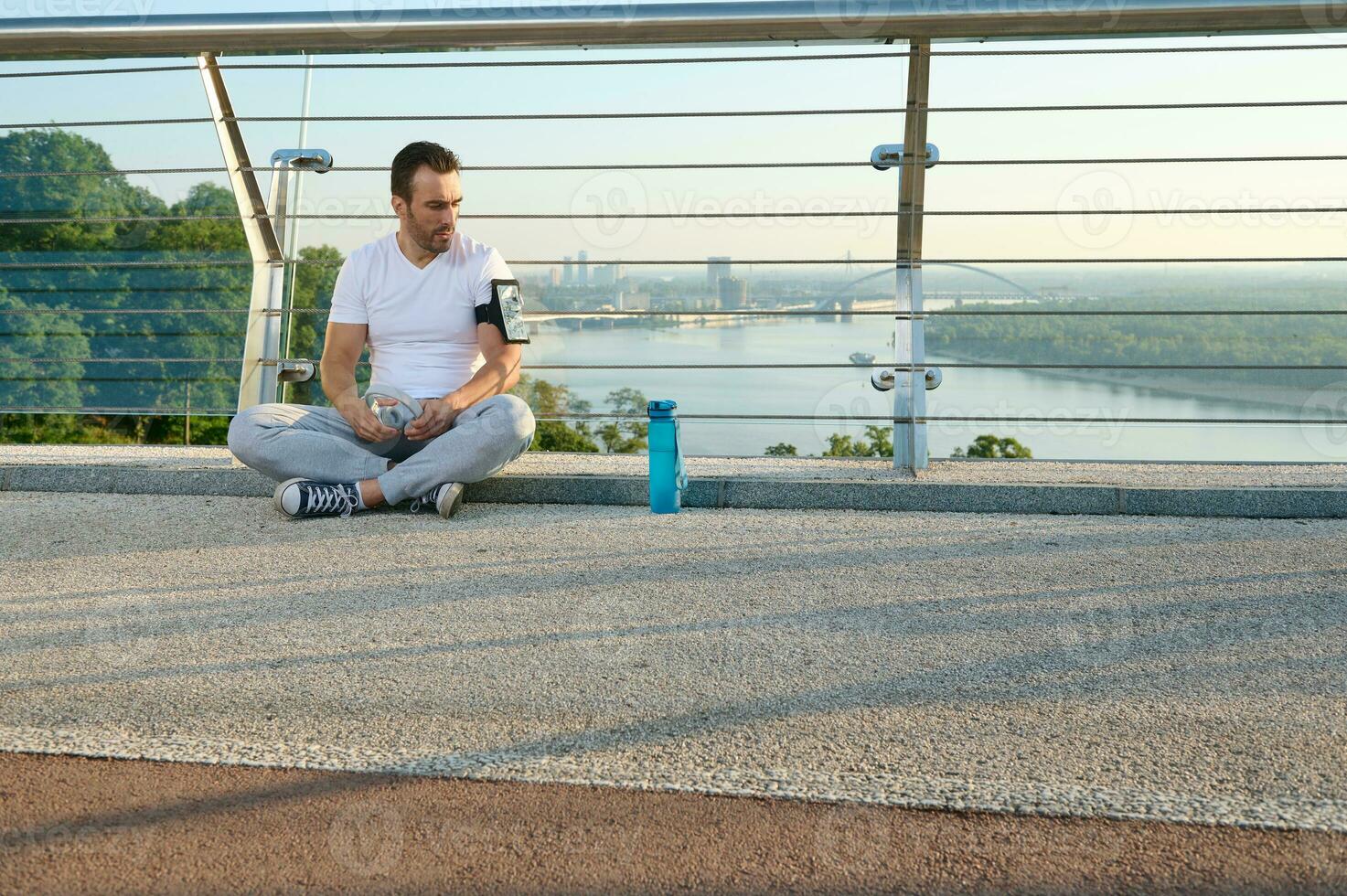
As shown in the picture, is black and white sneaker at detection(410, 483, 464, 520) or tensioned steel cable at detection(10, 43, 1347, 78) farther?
tensioned steel cable at detection(10, 43, 1347, 78)

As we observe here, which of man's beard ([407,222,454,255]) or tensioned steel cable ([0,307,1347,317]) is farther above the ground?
man's beard ([407,222,454,255])

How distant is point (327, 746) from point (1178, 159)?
103 inches

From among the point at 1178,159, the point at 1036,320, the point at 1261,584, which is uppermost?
the point at 1178,159

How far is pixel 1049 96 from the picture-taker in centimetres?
337

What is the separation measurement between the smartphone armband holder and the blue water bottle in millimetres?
493

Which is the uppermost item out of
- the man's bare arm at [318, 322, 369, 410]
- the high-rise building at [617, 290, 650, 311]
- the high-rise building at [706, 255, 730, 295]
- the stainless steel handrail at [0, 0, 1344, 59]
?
the stainless steel handrail at [0, 0, 1344, 59]

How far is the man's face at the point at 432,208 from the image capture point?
10.5 ft

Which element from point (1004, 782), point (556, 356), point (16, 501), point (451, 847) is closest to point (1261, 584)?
point (1004, 782)

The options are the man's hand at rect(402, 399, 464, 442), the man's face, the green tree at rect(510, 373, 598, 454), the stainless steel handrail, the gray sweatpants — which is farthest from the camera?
the green tree at rect(510, 373, 598, 454)

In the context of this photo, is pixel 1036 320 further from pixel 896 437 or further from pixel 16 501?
pixel 16 501

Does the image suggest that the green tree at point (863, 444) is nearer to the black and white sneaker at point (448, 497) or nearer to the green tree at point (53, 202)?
the black and white sneaker at point (448, 497)

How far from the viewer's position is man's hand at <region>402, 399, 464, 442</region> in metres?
3.09

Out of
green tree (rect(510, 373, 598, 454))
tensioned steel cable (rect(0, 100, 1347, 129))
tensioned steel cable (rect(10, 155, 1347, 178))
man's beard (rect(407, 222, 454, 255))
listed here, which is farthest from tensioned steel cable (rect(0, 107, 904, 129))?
green tree (rect(510, 373, 598, 454))

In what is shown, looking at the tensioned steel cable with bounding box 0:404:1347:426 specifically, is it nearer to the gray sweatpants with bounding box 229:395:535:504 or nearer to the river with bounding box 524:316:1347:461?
the river with bounding box 524:316:1347:461
